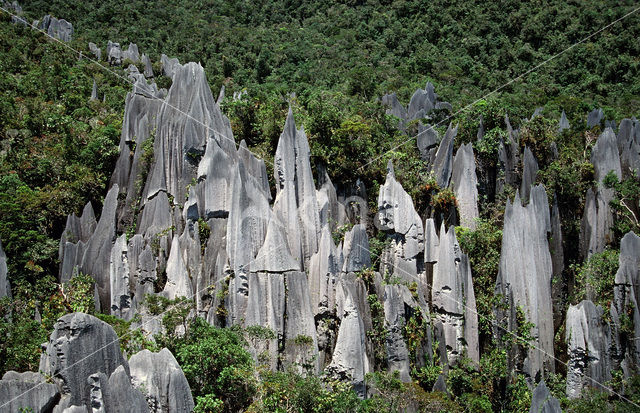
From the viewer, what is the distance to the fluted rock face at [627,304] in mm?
17500

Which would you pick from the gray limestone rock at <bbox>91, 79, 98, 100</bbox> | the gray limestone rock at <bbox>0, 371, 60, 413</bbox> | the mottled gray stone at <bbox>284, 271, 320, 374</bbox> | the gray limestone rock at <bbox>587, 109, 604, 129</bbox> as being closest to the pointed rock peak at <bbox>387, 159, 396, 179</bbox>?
the mottled gray stone at <bbox>284, 271, 320, 374</bbox>

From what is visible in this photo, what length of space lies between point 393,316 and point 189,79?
10.2 meters

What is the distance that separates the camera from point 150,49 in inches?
1465

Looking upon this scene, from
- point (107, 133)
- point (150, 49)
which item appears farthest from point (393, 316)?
point (150, 49)

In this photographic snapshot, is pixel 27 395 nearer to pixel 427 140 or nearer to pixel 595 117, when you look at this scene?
pixel 427 140

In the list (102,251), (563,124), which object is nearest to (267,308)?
(102,251)

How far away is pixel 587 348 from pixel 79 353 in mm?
12845

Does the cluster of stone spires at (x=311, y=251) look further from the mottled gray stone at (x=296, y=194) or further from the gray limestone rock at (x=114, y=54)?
the gray limestone rock at (x=114, y=54)

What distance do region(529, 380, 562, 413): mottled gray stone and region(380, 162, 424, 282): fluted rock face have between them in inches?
209

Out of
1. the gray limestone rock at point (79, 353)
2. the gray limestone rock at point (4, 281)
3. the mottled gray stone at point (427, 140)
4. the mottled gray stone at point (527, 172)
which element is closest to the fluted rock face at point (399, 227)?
the mottled gray stone at point (427, 140)

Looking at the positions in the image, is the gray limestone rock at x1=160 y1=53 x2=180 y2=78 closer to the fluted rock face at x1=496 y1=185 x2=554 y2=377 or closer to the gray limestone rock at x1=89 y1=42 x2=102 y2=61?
the gray limestone rock at x1=89 y1=42 x2=102 y2=61

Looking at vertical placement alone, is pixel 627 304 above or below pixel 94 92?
below

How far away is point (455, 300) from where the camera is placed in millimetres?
19125

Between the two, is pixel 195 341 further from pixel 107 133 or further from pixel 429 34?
pixel 429 34
